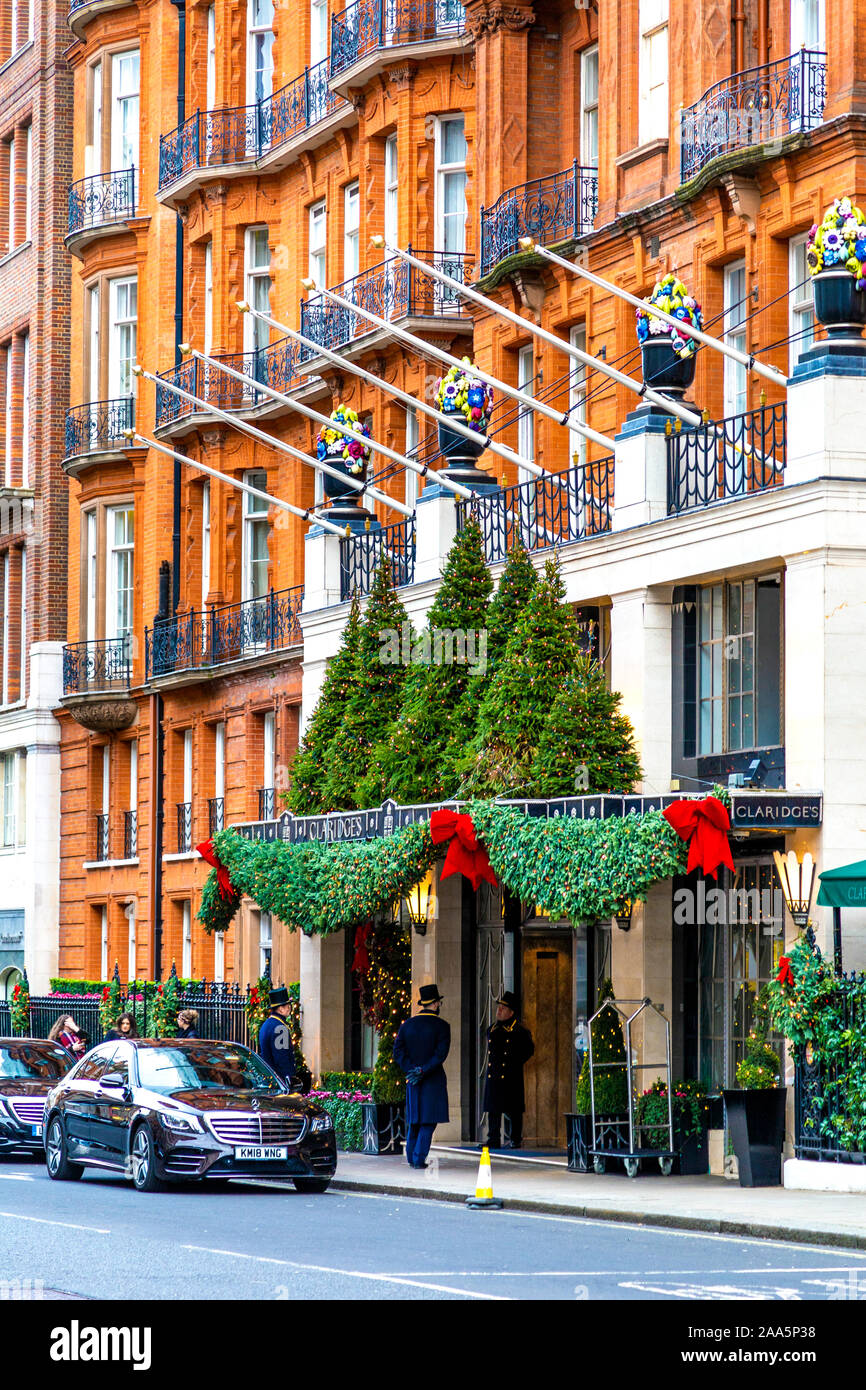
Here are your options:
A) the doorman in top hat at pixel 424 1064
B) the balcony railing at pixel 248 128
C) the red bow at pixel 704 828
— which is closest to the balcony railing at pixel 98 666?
the balcony railing at pixel 248 128

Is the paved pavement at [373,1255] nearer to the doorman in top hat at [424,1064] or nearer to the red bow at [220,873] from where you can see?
the doorman in top hat at [424,1064]

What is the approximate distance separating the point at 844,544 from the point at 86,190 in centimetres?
3127

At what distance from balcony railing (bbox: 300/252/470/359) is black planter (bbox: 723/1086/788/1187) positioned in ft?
57.0

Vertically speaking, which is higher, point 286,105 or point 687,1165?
point 286,105

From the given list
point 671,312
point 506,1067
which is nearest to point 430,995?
point 506,1067

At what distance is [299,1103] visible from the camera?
2370 cm

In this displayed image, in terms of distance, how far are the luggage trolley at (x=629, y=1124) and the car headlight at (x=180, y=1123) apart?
3.84 meters

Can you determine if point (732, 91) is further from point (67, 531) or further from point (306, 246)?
point (67, 531)

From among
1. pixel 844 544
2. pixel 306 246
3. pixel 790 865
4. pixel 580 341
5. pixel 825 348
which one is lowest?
pixel 790 865

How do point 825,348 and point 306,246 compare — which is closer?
point 825,348

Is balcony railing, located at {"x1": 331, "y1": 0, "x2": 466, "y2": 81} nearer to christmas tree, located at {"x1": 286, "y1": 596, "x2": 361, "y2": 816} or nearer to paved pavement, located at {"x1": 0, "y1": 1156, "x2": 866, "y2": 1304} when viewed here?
christmas tree, located at {"x1": 286, "y1": 596, "x2": 361, "y2": 816}

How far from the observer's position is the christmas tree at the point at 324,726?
101 ft

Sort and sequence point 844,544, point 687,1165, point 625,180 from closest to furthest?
point 844,544 < point 687,1165 < point 625,180

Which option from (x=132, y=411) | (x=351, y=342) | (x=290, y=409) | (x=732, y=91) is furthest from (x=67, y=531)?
(x=732, y=91)
